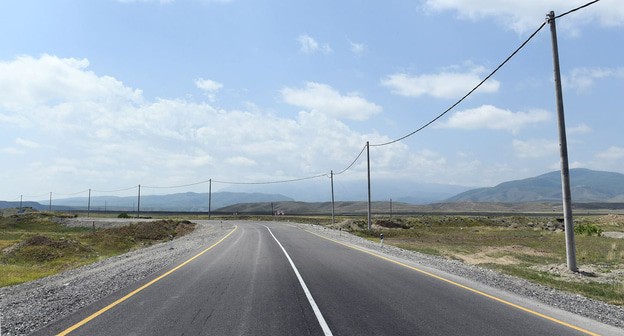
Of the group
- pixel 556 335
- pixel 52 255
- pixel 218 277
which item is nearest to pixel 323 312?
pixel 556 335

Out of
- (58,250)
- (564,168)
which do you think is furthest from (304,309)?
(58,250)

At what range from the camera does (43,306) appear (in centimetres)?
1034

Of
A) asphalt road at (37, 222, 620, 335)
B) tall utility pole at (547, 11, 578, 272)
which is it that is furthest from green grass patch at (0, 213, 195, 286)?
tall utility pole at (547, 11, 578, 272)

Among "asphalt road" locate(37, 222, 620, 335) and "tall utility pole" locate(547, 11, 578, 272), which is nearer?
"asphalt road" locate(37, 222, 620, 335)

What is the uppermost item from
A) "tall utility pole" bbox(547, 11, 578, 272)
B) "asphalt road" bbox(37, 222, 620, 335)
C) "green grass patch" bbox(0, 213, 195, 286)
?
"tall utility pole" bbox(547, 11, 578, 272)

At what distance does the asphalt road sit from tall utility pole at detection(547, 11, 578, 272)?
704cm

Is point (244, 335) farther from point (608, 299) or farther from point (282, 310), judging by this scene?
point (608, 299)

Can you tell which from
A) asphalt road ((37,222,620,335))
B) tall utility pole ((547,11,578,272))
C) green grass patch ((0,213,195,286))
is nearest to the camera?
asphalt road ((37,222,620,335))

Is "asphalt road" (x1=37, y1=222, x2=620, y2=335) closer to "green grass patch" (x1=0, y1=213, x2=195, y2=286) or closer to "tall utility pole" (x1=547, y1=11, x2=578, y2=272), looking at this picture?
"tall utility pole" (x1=547, y1=11, x2=578, y2=272)

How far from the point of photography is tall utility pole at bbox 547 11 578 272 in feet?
55.1

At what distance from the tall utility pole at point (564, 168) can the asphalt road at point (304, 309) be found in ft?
23.1

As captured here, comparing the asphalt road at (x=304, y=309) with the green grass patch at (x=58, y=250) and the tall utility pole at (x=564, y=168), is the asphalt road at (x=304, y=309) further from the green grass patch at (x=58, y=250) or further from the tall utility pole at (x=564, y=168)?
the green grass patch at (x=58, y=250)

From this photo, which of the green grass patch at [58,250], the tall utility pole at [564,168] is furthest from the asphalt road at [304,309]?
the green grass patch at [58,250]

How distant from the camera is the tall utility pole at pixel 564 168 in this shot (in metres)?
16.8
